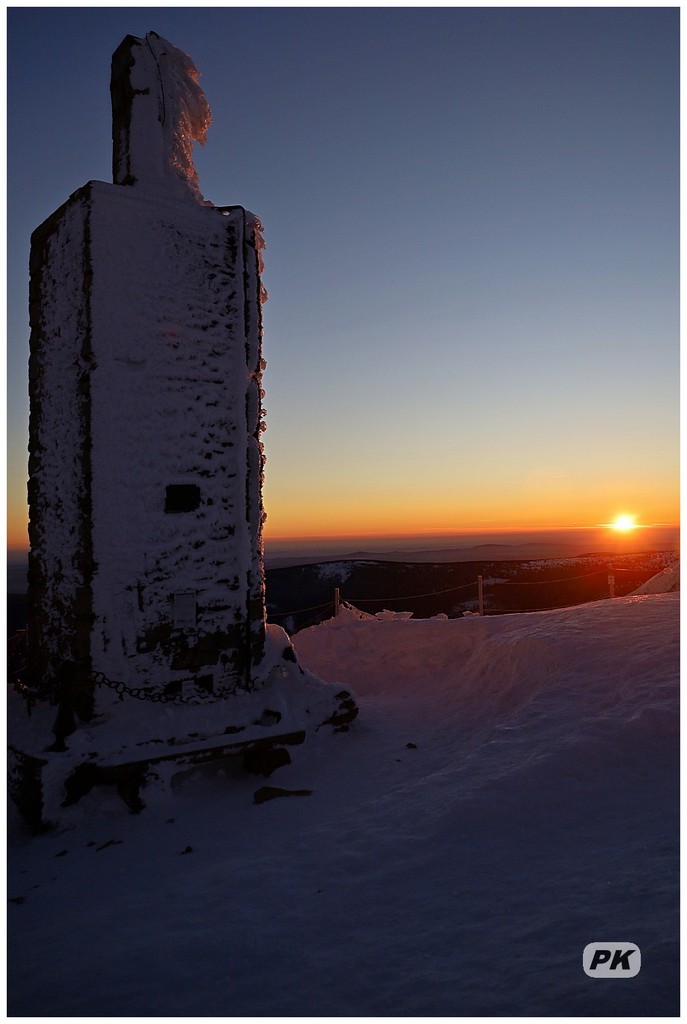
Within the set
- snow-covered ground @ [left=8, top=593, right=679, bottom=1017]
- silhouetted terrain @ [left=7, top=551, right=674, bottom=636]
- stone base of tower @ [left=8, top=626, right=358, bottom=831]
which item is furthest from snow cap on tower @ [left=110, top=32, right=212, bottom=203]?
silhouetted terrain @ [left=7, top=551, right=674, bottom=636]

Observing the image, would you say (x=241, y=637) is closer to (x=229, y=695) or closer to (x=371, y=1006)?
(x=229, y=695)

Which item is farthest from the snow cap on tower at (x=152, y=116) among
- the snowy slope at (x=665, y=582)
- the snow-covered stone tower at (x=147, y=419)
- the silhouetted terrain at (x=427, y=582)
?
the silhouetted terrain at (x=427, y=582)

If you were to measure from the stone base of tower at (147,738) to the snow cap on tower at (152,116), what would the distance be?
5342 millimetres

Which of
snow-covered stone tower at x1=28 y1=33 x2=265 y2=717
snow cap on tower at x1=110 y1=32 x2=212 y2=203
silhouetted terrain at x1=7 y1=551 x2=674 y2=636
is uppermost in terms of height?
snow cap on tower at x1=110 y1=32 x2=212 y2=203

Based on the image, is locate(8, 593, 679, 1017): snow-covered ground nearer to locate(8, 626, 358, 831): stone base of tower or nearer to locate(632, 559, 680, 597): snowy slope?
locate(8, 626, 358, 831): stone base of tower

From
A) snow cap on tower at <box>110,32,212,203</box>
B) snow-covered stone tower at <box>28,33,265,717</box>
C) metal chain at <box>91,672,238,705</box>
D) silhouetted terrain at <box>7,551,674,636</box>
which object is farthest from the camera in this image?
silhouetted terrain at <box>7,551,674,636</box>

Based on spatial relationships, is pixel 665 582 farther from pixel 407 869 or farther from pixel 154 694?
pixel 407 869

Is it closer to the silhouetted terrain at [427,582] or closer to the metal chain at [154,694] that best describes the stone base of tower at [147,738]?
the metal chain at [154,694]

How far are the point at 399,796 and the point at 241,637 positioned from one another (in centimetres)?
250

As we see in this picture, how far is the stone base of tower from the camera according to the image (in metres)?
6.11

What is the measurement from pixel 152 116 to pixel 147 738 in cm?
656

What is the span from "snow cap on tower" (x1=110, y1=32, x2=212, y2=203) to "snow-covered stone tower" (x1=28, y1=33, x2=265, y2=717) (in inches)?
0.9

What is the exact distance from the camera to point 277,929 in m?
3.88

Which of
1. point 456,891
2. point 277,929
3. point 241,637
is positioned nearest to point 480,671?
point 241,637
